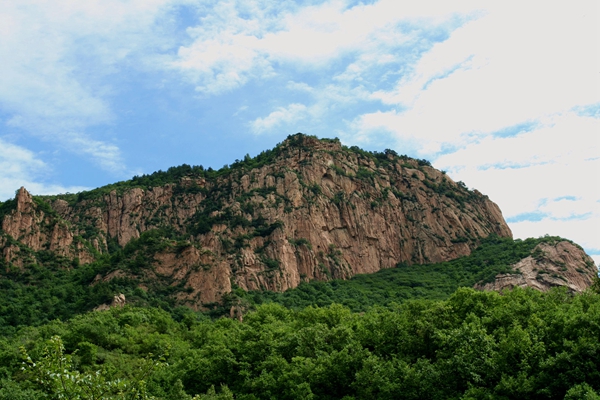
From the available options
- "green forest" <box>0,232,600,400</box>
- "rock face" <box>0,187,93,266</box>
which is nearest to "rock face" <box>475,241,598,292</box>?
"green forest" <box>0,232,600,400</box>

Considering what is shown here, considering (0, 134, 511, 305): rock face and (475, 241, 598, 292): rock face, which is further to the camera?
(0, 134, 511, 305): rock face

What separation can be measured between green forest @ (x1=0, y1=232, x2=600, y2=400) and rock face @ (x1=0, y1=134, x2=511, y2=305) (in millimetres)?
31597

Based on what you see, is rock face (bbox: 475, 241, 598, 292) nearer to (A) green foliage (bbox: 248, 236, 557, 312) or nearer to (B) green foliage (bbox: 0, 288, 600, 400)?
(A) green foliage (bbox: 248, 236, 557, 312)

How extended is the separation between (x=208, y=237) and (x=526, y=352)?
288 ft

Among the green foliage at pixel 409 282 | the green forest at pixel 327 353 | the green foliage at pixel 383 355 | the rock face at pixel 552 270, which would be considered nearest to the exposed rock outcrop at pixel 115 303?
the green forest at pixel 327 353

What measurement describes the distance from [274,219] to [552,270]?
5296 centimetres

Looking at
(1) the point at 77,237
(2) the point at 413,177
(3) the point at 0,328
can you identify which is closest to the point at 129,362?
(3) the point at 0,328

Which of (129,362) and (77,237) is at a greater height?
(77,237)

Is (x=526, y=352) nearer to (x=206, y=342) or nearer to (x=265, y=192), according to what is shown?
(x=206, y=342)

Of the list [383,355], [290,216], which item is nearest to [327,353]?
[383,355]

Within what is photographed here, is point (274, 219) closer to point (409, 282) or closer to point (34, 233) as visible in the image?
point (409, 282)

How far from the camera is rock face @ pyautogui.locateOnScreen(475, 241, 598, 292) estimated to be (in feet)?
350

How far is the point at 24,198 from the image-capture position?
111 metres

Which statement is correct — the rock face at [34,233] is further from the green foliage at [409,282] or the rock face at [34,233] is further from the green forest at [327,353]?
the green foliage at [409,282]
